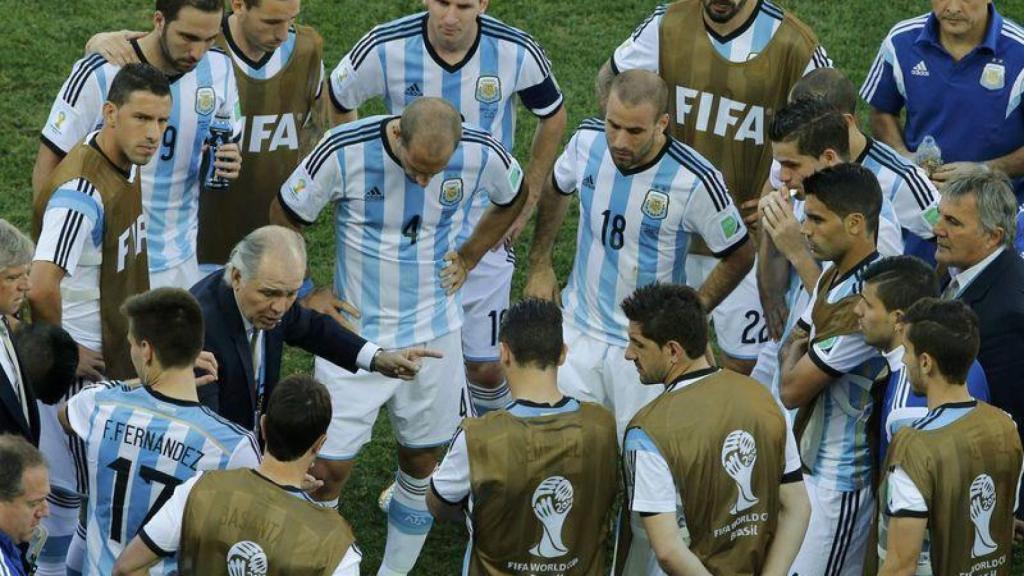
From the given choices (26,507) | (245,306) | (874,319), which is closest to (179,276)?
(245,306)

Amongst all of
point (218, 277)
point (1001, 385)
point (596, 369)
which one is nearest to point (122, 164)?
point (218, 277)

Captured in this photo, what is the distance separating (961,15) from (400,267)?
293cm

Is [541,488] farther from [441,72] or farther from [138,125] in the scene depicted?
[441,72]

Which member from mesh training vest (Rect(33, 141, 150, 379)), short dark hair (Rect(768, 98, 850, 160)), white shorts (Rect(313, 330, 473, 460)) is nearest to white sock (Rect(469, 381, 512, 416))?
white shorts (Rect(313, 330, 473, 460))

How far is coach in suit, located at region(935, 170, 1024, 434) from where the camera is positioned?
606cm

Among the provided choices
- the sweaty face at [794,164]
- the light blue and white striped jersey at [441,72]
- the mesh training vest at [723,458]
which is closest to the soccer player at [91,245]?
the light blue and white striped jersey at [441,72]

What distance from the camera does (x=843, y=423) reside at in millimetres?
5875

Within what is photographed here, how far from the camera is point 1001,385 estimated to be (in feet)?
20.2

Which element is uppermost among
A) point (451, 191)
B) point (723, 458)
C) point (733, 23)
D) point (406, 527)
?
point (733, 23)

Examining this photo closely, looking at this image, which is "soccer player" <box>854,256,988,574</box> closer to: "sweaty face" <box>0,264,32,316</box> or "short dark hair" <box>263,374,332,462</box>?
"short dark hair" <box>263,374,332,462</box>

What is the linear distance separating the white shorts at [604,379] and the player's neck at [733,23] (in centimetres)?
167

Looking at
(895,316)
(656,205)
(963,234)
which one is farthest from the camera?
(656,205)

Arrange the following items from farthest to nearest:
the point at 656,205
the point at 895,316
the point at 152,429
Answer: the point at 656,205 → the point at 895,316 → the point at 152,429

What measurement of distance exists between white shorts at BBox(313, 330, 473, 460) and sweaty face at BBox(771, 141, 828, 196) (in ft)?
5.15
